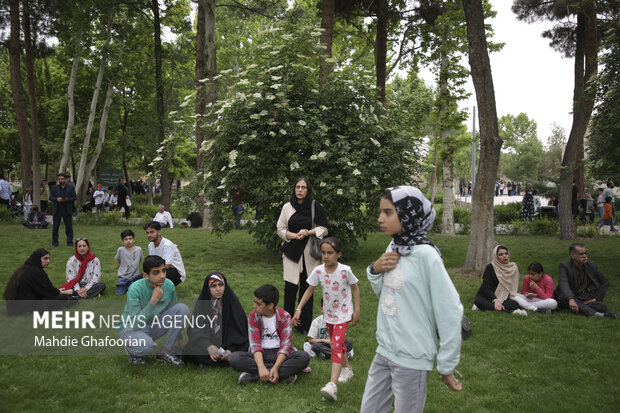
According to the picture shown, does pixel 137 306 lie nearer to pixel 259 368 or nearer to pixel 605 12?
pixel 259 368

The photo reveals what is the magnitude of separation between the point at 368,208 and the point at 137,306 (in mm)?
7067

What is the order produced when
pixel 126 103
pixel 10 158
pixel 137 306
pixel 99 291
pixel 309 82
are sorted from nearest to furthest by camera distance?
pixel 137 306
pixel 99 291
pixel 309 82
pixel 126 103
pixel 10 158

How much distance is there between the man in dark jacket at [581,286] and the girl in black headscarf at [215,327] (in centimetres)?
548

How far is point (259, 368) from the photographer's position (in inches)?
182

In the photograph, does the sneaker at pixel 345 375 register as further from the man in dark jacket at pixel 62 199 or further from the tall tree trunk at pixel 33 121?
the tall tree trunk at pixel 33 121

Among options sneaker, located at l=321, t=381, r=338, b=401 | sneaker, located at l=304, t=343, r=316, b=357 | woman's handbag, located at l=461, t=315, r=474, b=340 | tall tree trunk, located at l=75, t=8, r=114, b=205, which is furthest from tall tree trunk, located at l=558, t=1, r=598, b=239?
tall tree trunk, located at l=75, t=8, r=114, b=205

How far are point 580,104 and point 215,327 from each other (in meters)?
13.5

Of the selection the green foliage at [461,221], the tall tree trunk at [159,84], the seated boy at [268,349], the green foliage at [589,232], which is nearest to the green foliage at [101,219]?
the tall tree trunk at [159,84]

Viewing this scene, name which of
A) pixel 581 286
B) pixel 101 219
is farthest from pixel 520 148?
pixel 581 286

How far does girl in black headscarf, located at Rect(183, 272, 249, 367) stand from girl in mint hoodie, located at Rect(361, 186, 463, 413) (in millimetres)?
2687

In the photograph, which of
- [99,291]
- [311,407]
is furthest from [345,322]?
[99,291]

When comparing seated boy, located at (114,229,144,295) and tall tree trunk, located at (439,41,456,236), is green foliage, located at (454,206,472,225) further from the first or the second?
seated boy, located at (114,229,144,295)

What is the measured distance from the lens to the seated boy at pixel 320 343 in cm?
545

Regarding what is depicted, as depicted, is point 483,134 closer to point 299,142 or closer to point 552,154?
point 299,142
